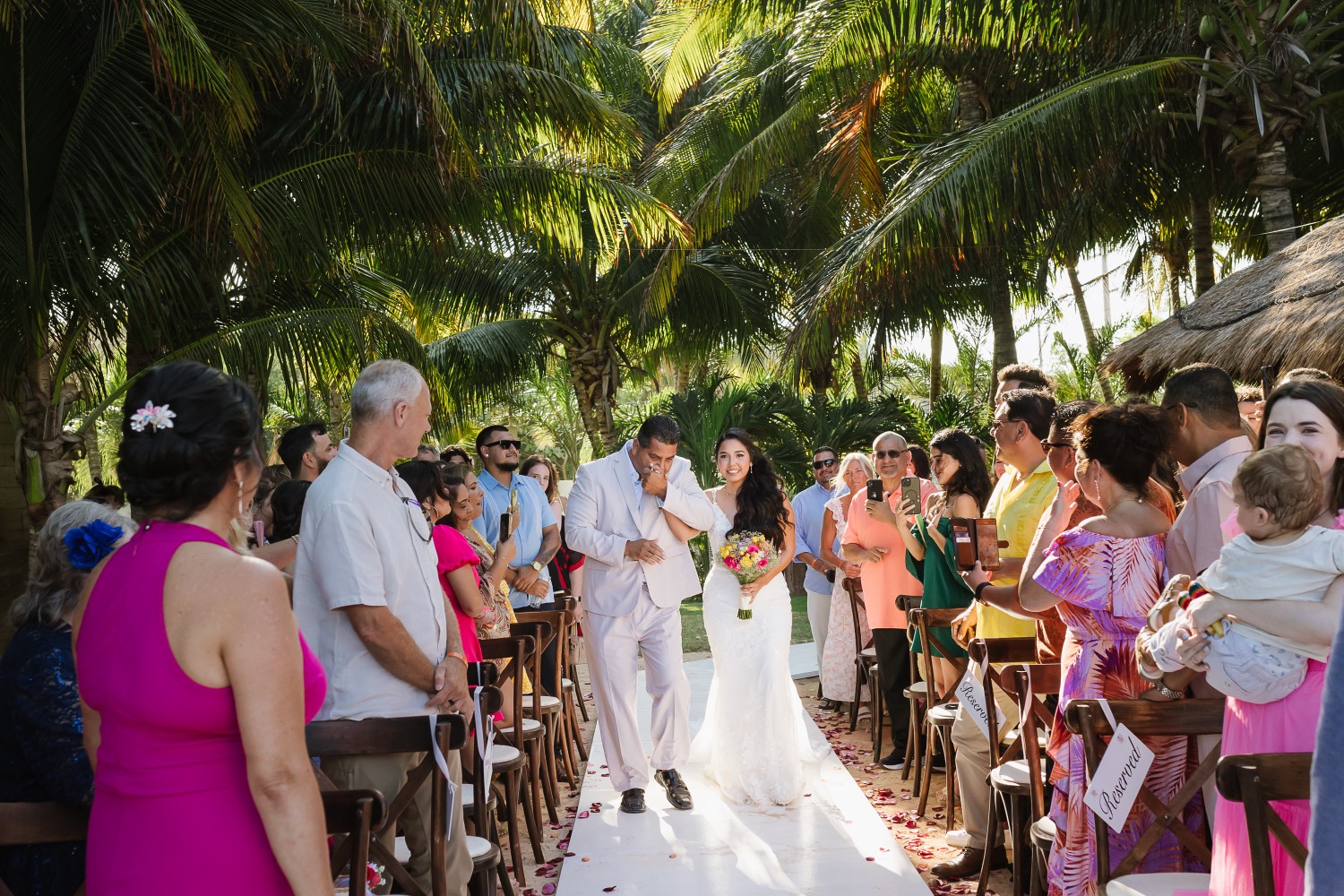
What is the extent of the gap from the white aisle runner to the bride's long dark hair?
1.65 meters

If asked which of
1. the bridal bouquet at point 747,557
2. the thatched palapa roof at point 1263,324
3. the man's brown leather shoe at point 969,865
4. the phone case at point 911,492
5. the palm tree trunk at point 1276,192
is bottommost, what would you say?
the man's brown leather shoe at point 969,865

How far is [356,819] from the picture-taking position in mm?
2951

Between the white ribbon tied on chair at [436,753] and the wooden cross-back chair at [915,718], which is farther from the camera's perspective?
the wooden cross-back chair at [915,718]

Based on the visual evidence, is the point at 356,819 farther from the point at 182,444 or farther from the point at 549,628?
the point at 549,628

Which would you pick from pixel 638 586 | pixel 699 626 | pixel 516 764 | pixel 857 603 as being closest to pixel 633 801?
pixel 638 586

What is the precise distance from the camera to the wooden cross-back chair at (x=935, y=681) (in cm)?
622

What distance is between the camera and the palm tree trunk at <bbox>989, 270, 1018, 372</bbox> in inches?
553

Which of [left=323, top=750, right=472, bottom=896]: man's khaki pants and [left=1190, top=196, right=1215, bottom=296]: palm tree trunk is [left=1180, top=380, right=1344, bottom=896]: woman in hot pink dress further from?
[left=1190, top=196, right=1215, bottom=296]: palm tree trunk

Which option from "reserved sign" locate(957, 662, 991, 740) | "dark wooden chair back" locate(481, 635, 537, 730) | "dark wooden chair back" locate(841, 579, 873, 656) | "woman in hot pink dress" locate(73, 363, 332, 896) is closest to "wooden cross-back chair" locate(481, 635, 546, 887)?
"dark wooden chair back" locate(481, 635, 537, 730)

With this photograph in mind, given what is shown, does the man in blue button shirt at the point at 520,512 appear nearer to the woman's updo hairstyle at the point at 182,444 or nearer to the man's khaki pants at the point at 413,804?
the man's khaki pants at the point at 413,804

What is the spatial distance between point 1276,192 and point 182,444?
1109 cm

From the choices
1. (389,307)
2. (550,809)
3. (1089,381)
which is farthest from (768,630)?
(1089,381)

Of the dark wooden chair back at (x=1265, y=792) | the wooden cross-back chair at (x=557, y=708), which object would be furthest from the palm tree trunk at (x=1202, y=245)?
the dark wooden chair back at (x=1265, y=792)

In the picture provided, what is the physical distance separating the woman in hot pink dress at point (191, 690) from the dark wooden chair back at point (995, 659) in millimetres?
3291
